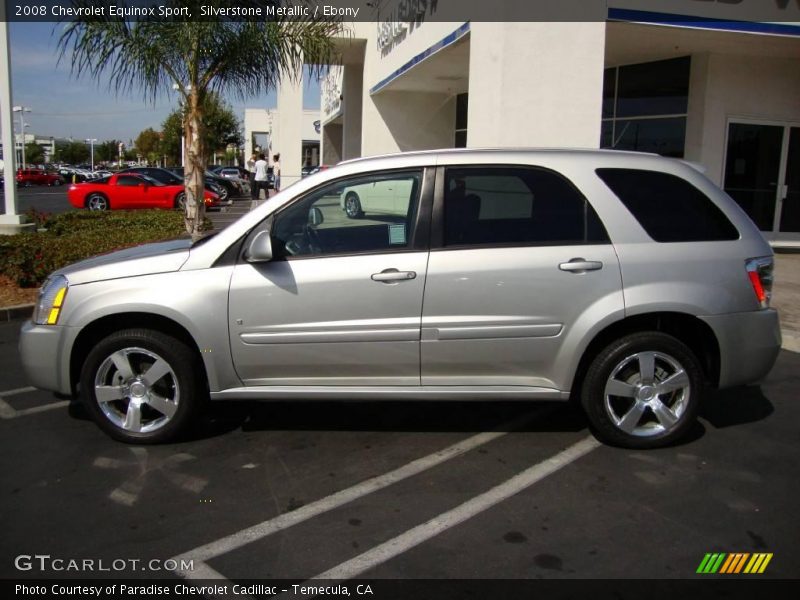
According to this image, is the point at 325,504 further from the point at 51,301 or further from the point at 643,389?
the point at 51,301

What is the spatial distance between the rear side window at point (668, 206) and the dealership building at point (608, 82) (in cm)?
545

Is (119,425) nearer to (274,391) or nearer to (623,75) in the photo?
(274,391)

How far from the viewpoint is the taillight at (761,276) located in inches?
173

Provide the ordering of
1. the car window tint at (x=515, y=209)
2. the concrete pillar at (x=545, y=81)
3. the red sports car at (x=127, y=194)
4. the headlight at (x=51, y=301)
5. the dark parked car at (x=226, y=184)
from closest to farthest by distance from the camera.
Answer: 1. the car window tint at (x=515, y=209)
2. the headlight at (x=51, y=301)
3. the concrete pillar at (x=545, y=81)
4. the red sports car at (x=127, y=194)
5. the dark parked car at (x=226, y=184)

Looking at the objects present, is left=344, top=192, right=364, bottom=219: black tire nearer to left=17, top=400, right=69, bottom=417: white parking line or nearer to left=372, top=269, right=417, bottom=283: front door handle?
left=372, top=269, right=417, bottom=283: front door handle

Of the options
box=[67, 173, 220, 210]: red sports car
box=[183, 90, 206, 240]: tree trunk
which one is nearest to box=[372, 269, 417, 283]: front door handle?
box=[183, 90, 206, 240]: tree trunk

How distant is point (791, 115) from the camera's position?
13.1 metres

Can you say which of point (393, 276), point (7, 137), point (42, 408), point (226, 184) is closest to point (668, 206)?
point (393, 276)

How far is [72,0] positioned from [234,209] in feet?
42.9

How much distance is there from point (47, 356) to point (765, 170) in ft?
42.5

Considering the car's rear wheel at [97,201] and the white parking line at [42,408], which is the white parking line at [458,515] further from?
the car's rear wheel at [97,201]

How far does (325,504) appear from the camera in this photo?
3.80m

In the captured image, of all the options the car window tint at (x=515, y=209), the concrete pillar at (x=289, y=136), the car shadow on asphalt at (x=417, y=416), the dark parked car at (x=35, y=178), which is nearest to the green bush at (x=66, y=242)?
the car shadow on asphalt at (x=417, y=416)

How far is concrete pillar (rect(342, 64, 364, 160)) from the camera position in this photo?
25.3 meters
